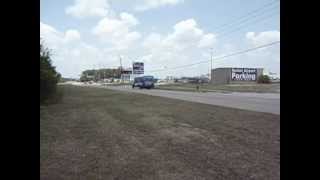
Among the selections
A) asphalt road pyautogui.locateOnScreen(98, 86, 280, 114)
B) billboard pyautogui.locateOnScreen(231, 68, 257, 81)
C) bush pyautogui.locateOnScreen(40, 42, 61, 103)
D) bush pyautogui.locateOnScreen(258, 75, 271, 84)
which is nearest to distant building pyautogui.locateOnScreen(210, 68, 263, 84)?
billboard pyautogui.locateOnScreen(231, 68, 257, 81)

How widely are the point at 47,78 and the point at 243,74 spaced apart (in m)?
74.7

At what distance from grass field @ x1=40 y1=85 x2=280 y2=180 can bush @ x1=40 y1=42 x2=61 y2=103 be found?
20.0 ft

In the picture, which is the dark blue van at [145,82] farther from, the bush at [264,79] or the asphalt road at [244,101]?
the bush at [264,79]

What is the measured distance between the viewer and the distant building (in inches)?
3519

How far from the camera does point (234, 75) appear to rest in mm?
91125

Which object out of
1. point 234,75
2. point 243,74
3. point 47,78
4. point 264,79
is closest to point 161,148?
point 47,78

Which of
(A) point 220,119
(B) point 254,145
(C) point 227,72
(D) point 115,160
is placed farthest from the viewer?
(C) point 227,72
